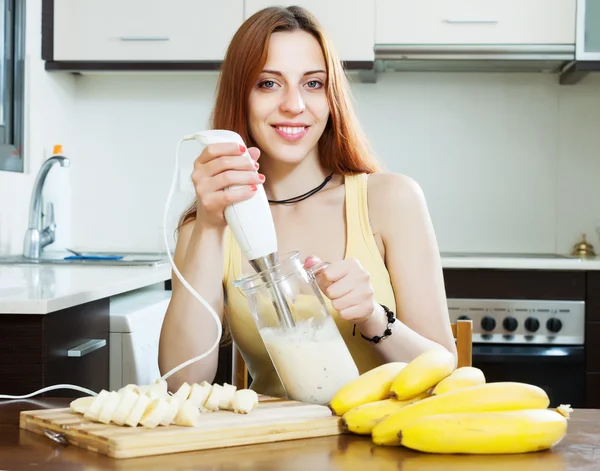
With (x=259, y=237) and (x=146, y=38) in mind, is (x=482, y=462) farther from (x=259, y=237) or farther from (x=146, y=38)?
(x=146, y=38)

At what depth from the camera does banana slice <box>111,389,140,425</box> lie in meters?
0.79

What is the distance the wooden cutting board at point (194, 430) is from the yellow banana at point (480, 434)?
4.5 inches

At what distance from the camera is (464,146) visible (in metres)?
3.08

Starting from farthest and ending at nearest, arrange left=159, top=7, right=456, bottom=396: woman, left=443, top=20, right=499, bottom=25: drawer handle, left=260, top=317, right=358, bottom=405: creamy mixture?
left=443, top=20, right=499, bottom=25: drawer handle < left=159, top=7, right=456, bottom=396: woman < left=260, top=317, right=358, bottom=405: creamy mixture

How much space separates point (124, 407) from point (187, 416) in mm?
62

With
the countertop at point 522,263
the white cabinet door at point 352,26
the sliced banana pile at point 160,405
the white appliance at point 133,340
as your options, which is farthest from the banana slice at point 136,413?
the white cabinet door at point 352,26

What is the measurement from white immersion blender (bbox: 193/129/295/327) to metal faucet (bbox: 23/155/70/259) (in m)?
1.73

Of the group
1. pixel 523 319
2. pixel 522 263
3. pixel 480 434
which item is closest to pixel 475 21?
pixel 522 263

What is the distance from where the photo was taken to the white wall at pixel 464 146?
3045 millimetres

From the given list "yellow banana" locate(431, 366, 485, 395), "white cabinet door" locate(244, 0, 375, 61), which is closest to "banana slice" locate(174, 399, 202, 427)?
"yellow banana" locate(431, 366, 485, 395)

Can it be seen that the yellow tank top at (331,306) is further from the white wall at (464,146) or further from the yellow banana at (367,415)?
the white wall at (464,146)

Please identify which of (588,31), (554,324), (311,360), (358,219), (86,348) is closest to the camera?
(311,360)

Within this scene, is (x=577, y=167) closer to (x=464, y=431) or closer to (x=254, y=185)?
(x=254, y=185)

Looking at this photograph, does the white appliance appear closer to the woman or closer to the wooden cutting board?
the woman
